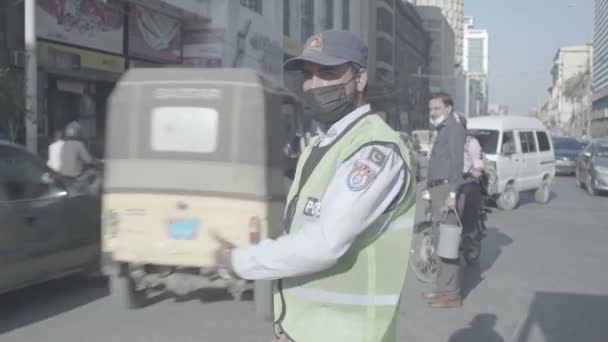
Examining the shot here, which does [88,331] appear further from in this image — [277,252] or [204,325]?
[277,252]

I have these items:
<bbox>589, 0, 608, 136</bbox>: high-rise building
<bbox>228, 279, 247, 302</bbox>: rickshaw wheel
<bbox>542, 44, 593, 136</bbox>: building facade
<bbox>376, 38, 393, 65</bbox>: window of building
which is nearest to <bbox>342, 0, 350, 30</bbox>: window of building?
<bbox>376, 38, 393, 65</bbox>: window of building

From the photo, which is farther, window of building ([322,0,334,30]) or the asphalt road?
window of building ([322,0,334,30])

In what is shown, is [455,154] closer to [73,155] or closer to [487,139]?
[73,155]

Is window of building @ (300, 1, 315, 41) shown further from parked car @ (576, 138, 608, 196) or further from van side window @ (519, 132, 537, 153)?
van side window @ (519, 132, 537, 153)

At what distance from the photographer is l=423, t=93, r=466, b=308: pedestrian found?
668 centimetres

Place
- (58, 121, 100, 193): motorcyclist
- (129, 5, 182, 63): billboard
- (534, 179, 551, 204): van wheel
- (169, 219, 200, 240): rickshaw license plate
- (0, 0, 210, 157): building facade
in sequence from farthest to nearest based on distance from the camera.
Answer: (129, 5, 182, 63): billboard < (534, 179, 551, 204): van wheel < (0, 0, 210, 157): building facade < (58, 121, 100, 193): motorcyclist < (169, 219, 200, 240): rickshaw license plate

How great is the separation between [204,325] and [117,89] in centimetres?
240

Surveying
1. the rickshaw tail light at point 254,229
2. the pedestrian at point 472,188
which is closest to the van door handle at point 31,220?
the rickshaw tail light at point 254,229

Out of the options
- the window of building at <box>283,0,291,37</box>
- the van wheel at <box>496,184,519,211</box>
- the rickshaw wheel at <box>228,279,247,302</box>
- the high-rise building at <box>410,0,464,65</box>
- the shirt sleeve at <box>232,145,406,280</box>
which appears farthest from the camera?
the high-rise building at <box>410,0,464,65</box>

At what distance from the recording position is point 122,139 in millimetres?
6652

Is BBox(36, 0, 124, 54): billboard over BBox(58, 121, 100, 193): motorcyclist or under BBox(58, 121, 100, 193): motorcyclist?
over

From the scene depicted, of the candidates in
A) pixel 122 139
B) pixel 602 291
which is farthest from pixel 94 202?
pixel 602 291

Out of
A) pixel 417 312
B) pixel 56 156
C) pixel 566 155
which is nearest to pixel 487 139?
pixel 56 156

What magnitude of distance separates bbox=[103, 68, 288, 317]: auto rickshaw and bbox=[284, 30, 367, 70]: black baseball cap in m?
3.93
